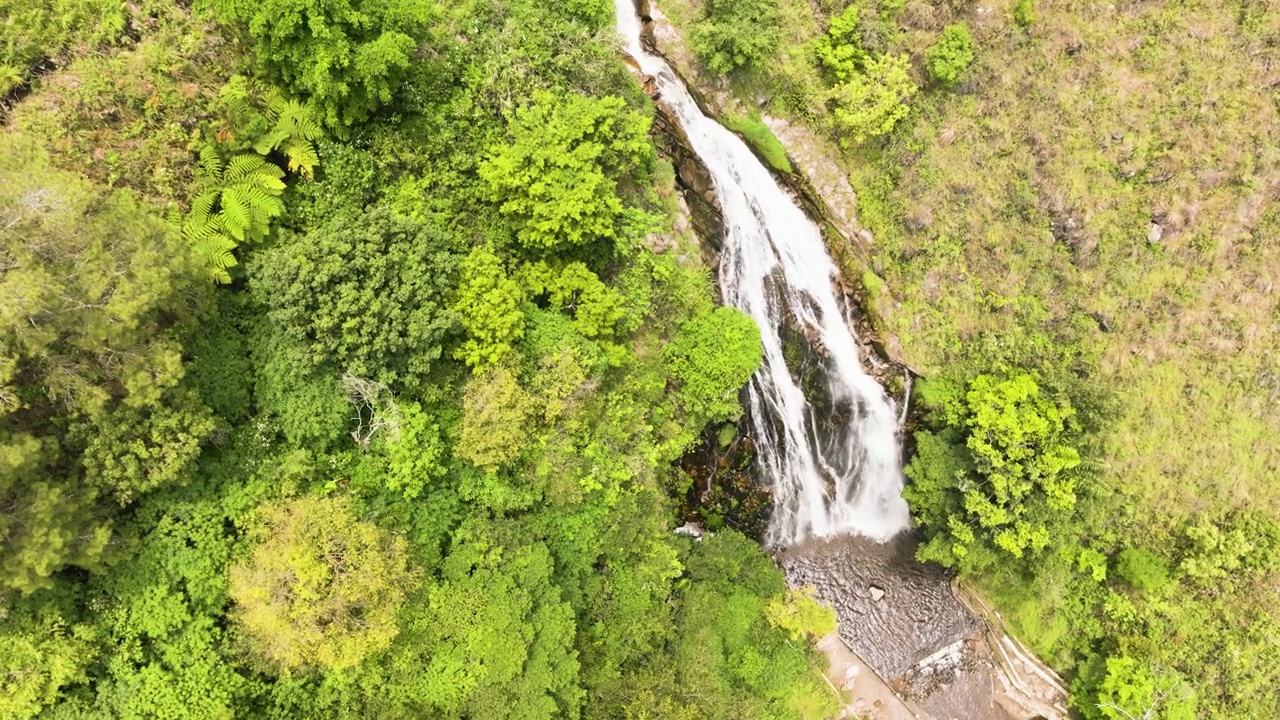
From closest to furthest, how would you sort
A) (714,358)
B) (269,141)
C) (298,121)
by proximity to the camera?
(269,141)
(298,121)
(714,358)

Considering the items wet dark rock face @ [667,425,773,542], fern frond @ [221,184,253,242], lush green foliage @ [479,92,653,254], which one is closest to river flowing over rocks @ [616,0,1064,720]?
wet dark rock face @ [667,425,773,542]

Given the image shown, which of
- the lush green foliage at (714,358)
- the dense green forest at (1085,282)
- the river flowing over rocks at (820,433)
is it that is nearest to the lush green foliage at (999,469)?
the dense green forest at (1085,282)

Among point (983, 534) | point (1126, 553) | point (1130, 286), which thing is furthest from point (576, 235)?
point (1126, 553)

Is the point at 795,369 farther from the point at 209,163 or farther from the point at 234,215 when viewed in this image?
the point at 209,163

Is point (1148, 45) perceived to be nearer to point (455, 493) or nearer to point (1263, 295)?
point (1263, 295)

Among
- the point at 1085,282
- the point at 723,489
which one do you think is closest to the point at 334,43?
the point at 723,489

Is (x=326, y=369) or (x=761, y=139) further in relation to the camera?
(x=761, y=139)

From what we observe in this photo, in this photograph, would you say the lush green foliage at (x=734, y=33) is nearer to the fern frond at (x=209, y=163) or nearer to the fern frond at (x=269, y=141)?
the fern frond at (x=269, y=141)
